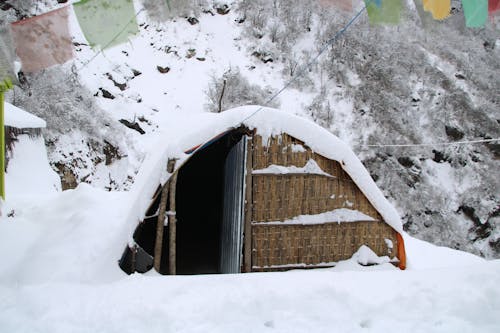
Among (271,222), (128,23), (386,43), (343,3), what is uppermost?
(386,43)

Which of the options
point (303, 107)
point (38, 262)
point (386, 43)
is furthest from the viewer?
point (386, 43)

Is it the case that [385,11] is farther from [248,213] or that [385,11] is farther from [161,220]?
[161,220]

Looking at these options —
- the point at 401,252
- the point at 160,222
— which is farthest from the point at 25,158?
the point at 401,252

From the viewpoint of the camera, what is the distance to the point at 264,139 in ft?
15.9

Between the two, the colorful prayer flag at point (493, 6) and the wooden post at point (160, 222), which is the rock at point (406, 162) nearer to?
the colorful prayer flag at point (493, 6)

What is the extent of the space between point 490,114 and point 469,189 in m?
4.90

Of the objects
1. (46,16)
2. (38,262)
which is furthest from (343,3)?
(38,262)

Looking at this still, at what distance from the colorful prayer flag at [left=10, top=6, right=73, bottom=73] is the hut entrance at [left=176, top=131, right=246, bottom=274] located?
2.86 m

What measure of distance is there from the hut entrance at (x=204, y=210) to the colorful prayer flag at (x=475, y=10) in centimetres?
385

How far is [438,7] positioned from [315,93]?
16306 millimetres

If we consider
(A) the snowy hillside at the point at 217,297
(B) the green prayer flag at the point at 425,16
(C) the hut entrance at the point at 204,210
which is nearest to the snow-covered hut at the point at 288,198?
(A) the snowy hillside at the point at 217,297

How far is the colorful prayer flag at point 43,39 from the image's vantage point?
4.17 meters

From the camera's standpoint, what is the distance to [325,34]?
21.6 meters

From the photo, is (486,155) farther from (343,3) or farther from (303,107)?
(343,3)
